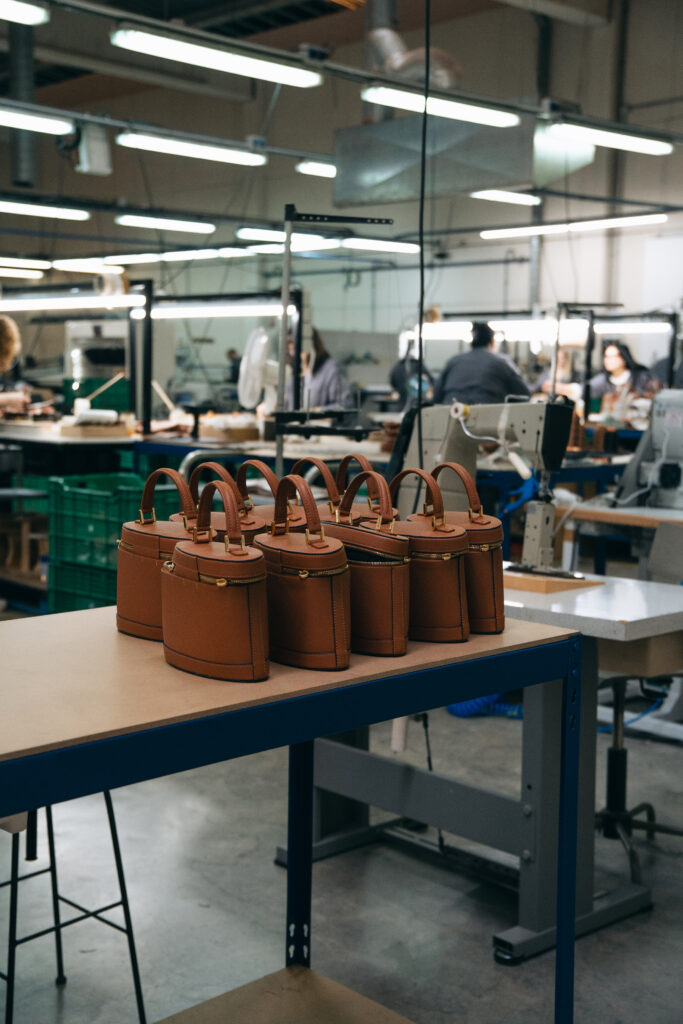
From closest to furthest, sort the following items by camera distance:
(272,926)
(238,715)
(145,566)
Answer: (238,715)
(145,566)
(272,926)

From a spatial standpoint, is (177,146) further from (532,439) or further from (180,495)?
(180,495)

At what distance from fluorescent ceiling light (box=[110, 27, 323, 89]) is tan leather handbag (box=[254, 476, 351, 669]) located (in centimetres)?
437

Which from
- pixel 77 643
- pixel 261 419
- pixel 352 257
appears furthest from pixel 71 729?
pixel 352 257

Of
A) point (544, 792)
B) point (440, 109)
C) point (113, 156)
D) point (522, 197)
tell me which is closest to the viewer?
point (544, 792)

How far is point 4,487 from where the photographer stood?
6.59 meters

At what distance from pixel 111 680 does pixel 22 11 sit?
4.41m

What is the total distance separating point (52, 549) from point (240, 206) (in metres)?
12.9

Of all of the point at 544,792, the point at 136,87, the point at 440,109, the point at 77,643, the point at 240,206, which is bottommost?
the point at 544,792

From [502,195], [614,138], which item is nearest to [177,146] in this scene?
[614,138]

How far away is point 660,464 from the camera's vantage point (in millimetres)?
4672

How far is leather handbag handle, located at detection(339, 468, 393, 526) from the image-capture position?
1876 mm

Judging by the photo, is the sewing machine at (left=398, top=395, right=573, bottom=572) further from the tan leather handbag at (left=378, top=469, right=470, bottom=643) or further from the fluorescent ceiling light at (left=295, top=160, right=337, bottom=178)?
the fluorescent ceiling light at (left=295, top=160, right=337, bottom=178)

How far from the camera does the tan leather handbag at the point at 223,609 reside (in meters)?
1.61

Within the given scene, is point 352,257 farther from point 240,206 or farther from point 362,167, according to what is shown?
point 362,167
